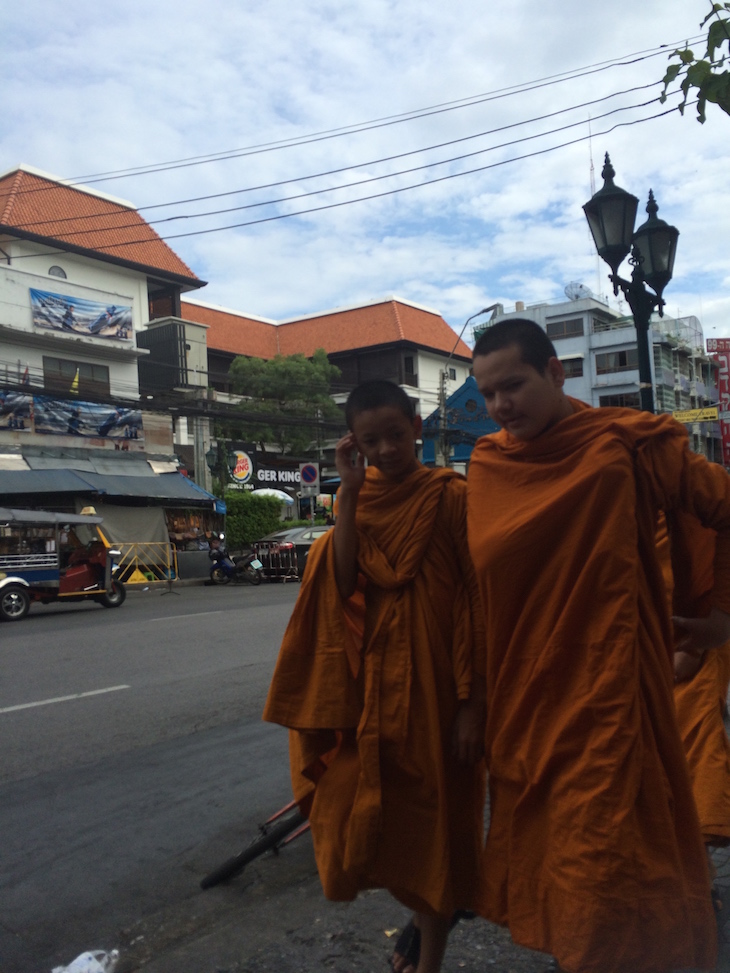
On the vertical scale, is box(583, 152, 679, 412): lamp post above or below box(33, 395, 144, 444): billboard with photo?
below

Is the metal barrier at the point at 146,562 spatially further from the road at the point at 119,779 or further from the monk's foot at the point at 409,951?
the monk's foot at the point at 409,951

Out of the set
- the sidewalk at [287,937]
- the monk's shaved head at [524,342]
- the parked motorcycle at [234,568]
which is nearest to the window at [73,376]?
the parked motorcycle at [234,568]

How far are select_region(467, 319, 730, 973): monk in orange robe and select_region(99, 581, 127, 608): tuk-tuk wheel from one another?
14.7m

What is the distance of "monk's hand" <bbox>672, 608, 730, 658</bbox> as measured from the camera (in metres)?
2.11

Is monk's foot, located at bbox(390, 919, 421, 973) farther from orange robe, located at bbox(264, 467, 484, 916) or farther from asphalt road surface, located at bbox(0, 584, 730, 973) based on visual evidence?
orange robe, located at bbox(264, 467, 484, 916)

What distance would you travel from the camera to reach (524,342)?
2.15 meters

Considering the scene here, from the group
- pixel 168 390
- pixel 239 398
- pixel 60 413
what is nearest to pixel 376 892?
pixel 60 413

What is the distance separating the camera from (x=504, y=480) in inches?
83.3

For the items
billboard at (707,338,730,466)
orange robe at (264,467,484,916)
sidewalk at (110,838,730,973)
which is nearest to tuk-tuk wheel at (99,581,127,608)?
sidewalk at (110,838,730,973)

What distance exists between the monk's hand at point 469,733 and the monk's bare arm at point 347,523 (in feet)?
1.42

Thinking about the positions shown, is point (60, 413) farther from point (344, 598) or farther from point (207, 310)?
point (207, 310)

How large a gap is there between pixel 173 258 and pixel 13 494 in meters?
15.5

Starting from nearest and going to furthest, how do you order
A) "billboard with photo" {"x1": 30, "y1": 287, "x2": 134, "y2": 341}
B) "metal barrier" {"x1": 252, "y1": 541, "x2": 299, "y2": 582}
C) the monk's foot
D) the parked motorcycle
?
1. the monk's foot
2. the parked motorcycle
3. "metal barrier" {"x1": 252, "y1": 541, "x2": 299, "y2": 582}
4. "billboard with photo" {"x1": 30, "y1": 287, "x2": 134, "y2": 341}

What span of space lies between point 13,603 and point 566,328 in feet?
134
